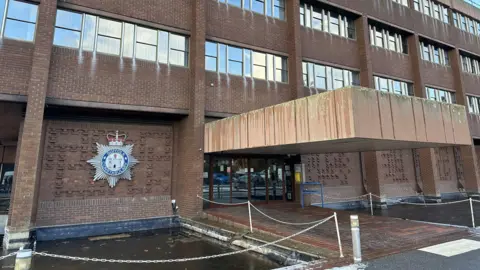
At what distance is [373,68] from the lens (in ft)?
65.9

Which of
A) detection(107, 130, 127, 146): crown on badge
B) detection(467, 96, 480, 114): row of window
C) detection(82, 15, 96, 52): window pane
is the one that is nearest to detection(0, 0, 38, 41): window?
detection(82, 15, 96, 52): window pane

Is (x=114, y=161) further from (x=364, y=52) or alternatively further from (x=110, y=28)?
(x=364, y=52)

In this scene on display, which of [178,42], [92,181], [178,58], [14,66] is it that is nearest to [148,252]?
[92,181]

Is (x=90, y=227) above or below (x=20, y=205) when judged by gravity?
below

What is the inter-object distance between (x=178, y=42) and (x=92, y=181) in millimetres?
7467

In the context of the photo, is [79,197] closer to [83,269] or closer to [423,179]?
[83,269]

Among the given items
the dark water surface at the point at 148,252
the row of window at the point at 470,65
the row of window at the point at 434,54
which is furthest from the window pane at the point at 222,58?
the row of window at the point at 470,65

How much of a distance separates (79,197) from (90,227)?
130 cm

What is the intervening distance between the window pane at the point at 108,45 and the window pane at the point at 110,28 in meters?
0.22

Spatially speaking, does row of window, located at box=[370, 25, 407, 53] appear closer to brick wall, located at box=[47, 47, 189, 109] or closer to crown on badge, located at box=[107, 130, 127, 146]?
brick wall, located at box=[47, 47, 189, 109]

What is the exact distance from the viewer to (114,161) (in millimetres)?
12391

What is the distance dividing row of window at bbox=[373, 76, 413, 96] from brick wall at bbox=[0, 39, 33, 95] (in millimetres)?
19785

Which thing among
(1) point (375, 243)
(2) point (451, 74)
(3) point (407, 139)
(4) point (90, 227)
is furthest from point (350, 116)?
(2) point (451, 74)

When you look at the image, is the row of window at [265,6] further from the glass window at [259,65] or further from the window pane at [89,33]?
the window pane at [89,33]
